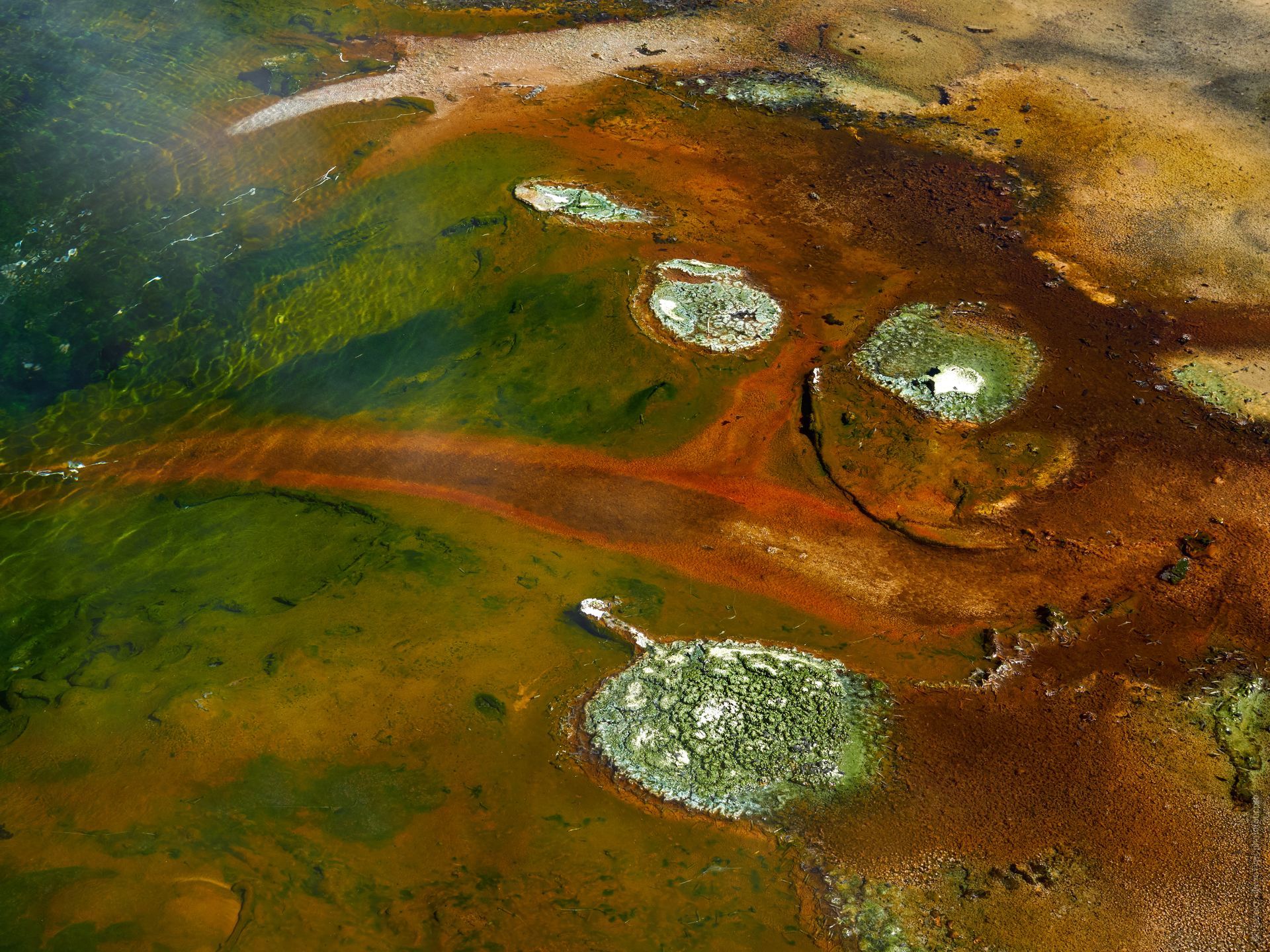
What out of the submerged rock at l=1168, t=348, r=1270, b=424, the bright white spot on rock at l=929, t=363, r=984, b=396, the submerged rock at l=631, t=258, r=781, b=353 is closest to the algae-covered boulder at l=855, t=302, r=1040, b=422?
the bright white spot on rock at l=929, t=363, r=984, b=396

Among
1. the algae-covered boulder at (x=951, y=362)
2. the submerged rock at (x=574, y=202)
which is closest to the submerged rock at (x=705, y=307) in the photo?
the submerged rock at (x=574, y=202)

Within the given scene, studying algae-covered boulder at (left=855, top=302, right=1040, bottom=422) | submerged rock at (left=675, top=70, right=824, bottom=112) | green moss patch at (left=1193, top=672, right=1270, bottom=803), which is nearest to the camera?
green moss patch at (left=1193, top=672, right=1270, bottom=803)

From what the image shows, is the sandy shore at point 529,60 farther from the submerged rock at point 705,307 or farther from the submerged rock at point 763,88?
the submerged rock at point 705,307

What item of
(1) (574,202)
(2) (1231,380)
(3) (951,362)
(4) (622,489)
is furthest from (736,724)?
(1) (574,202)

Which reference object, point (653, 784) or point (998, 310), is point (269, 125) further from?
point (653, 784)

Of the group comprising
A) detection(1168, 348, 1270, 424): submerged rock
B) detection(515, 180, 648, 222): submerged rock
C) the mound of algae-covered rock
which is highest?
detection(515, 180, 648, 222): submerged rock

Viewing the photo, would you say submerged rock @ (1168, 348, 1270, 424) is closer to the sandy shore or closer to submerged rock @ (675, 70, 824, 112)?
submerged rock @ (675, 70, 824, 112)

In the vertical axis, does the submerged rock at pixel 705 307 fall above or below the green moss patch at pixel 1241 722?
above
